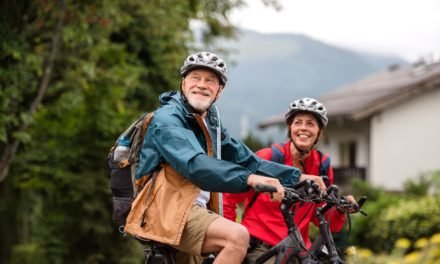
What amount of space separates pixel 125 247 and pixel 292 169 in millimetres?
13809

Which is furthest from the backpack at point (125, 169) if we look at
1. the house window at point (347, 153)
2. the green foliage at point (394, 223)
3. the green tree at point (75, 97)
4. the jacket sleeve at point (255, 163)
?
the house window at point (347, 153)

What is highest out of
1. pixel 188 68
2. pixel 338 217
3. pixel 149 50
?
pixel 149 50

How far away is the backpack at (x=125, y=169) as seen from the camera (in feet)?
18.4

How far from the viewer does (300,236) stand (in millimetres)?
5730

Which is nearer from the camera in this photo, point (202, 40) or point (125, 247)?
point (125, 247)

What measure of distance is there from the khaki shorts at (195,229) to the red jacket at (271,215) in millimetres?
1242

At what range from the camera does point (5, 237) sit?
24234mm

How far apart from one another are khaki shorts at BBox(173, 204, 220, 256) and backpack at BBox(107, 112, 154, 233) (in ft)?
1.58

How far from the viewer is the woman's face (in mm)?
6758

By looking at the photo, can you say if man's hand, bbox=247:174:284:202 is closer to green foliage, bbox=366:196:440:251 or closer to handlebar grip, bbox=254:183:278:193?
handlebar grip, bbox=254:183:278:193

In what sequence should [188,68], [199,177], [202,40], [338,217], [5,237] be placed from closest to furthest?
[199,177], [188,68], [338,217], [5,237], [202,40]

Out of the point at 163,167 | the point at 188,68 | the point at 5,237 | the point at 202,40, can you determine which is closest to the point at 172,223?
the point at 163,167

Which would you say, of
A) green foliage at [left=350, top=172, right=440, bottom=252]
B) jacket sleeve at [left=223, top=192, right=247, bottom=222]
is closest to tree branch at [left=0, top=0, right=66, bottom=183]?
green foliage at [left=350, top=172, right=440, bottom=252]

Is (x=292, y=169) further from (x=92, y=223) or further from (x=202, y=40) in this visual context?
(x=202, y=40)
